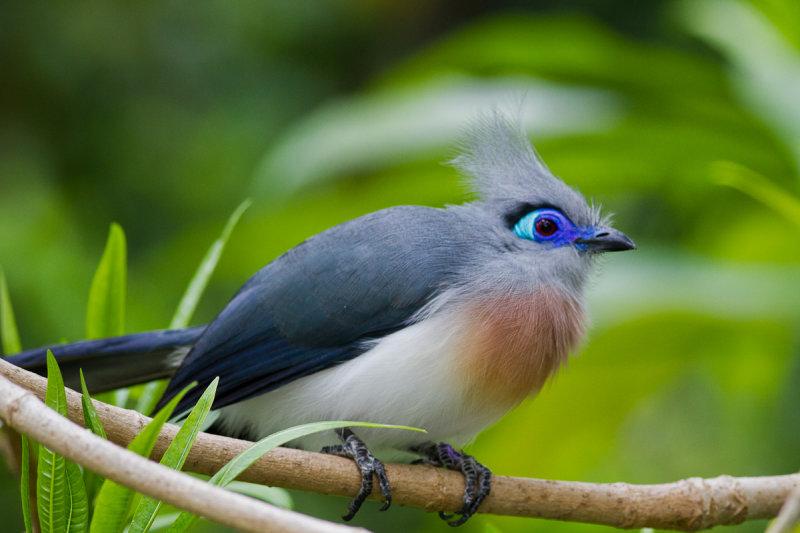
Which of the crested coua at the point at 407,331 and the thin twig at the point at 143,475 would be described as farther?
the crested coua at the point at 407,331

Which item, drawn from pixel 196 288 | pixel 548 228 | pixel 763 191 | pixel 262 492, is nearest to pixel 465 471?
pixel 262 492


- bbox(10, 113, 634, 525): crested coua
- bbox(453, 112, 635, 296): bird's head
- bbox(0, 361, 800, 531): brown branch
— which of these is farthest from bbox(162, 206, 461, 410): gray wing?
bbox(0, 361, 800, 531): brown branch

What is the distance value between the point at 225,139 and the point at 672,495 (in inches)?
166

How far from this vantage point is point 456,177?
363 centimetres

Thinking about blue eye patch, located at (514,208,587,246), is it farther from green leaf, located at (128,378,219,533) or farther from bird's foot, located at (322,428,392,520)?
green leaf, located at (128,378,219,533)

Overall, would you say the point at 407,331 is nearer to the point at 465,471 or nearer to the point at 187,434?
the point at 465,471

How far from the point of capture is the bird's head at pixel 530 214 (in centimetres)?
299

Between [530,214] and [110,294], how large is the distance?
1.23 m

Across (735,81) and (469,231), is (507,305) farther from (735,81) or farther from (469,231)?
(735,81)

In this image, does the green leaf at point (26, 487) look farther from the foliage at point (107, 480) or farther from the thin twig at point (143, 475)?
the thin twig at point (143, 475)

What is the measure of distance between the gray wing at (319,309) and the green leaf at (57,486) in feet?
2.68

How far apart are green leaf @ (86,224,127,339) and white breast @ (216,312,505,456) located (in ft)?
1.69

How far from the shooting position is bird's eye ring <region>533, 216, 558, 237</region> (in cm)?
300

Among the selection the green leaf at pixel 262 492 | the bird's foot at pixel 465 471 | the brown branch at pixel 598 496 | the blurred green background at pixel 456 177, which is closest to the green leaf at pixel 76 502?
the brown branch at pixel 598 496
